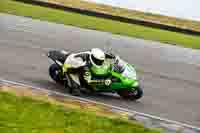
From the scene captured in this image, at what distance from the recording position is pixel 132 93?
14562 mm

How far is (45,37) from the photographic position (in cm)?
2277

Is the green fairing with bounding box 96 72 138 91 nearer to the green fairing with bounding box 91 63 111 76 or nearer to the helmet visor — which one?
the green fairing with bounding box 91 63 111 76

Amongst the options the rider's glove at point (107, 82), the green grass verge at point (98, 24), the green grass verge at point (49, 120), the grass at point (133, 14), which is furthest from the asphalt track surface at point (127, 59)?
the grass at point (133, 14)

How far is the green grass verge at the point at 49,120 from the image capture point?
1070cm

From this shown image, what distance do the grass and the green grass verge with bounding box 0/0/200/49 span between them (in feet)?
6.64

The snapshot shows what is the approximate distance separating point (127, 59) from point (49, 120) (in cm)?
1012

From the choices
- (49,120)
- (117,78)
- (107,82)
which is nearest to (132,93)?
(117,78)

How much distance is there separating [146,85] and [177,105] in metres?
1.85

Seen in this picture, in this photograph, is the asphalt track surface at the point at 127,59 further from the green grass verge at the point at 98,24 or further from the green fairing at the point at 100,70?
the green grass verge at the point at 98,24

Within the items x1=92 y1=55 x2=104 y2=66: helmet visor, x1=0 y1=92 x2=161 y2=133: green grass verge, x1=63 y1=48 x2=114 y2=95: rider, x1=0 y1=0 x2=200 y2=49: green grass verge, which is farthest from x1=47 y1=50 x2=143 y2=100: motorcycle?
x1=0 y1=0 x2=200 y2=49: green grass verge

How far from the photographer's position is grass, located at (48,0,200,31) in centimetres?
2989

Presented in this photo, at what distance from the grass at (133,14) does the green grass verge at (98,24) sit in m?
2.02

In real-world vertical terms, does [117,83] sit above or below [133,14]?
above

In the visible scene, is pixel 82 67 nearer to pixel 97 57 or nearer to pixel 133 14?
pixel 97 57
